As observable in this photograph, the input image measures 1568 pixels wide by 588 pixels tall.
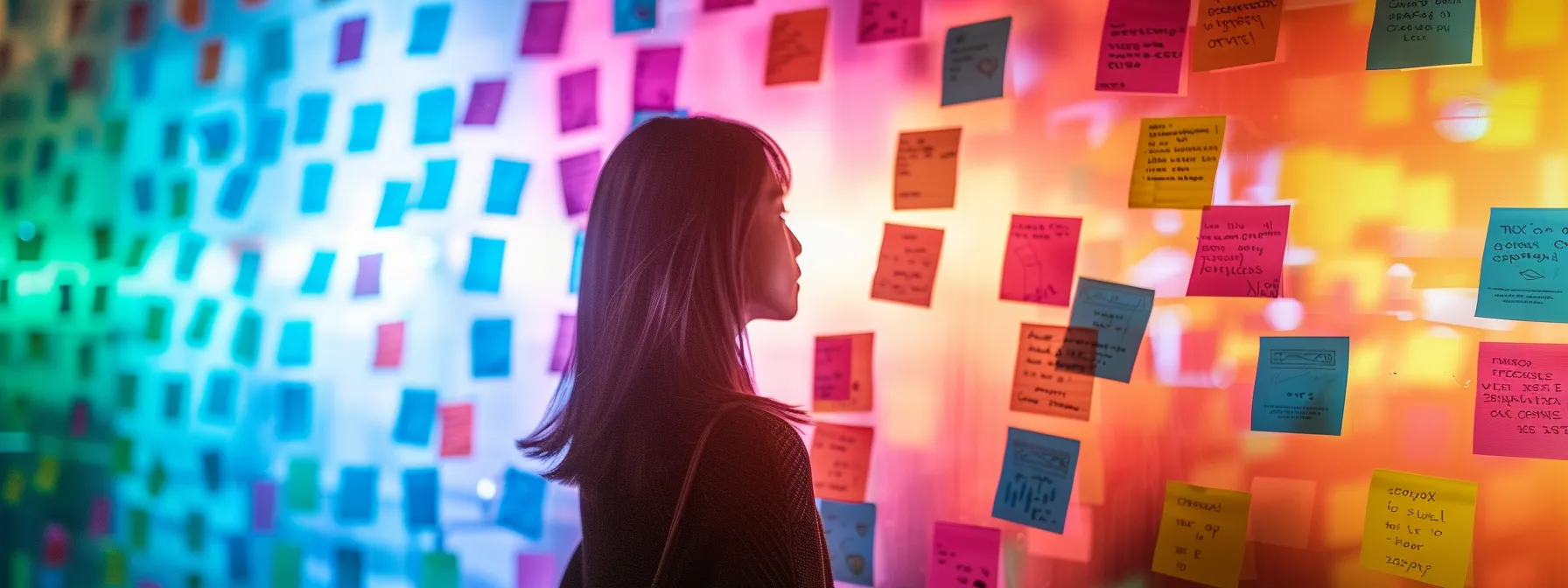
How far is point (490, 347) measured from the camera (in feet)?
5.60

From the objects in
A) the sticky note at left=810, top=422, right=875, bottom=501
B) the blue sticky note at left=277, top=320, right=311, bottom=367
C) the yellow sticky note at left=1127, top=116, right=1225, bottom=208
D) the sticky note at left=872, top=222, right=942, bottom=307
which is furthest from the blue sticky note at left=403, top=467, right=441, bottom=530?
the yellow sticky note at left=1127, top=116, right=1225, bottom=208

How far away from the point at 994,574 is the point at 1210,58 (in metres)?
0.73

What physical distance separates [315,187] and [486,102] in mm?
447

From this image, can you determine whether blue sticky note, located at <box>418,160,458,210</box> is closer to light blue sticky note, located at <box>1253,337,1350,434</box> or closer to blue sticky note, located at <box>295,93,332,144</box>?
blue sticky note, located at <box>295,93,332,144</box>

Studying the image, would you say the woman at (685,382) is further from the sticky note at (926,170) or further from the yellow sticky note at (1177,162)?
the yellow sticky note at (1177,162)

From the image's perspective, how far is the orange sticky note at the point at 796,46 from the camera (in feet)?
4.85

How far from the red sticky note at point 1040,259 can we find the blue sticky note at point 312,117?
1.38 m

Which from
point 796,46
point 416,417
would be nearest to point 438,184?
point 416,417

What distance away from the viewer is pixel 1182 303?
1.22 metres

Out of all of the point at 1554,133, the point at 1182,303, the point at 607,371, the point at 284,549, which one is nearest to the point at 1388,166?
the point at 1554,133

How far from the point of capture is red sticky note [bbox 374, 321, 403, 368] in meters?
1.80

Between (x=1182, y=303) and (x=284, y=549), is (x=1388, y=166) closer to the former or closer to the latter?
(x=1182, y=303)

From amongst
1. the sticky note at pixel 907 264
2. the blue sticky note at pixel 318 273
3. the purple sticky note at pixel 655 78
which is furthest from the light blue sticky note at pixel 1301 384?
the blue sticky note at pixel 318 273

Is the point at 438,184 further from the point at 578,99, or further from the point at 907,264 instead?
the point at 907,264
